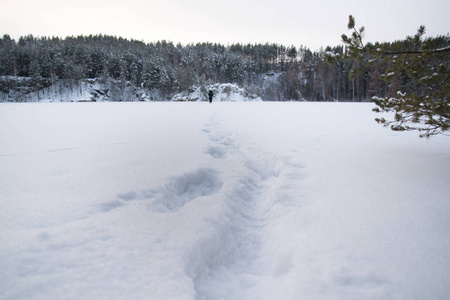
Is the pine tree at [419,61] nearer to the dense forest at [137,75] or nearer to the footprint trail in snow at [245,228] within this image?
the footprint trail in snow at [245,228]

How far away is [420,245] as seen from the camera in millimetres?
1667

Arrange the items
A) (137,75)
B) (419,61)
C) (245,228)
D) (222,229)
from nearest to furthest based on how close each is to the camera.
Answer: (222,229) < (245,228) < (419,61) < (137,75)

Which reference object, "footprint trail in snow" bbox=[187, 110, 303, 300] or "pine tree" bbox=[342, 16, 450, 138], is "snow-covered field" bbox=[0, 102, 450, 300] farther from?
"pine tree" bbox=[342, 16, 450, 138]

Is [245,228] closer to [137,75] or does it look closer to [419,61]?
[419,61]

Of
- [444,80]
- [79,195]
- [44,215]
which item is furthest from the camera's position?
[444,80]

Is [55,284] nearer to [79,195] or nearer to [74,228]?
[74,228]

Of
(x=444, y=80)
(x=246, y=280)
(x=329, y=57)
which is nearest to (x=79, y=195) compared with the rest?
(x=246, y=280)

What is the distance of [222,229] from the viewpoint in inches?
83.0

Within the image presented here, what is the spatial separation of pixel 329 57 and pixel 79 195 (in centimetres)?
439

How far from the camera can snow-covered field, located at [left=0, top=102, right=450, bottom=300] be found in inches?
55.5

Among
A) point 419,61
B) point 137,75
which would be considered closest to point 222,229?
point 419,61

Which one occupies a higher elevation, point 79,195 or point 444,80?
point 444,80

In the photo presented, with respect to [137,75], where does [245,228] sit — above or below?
below

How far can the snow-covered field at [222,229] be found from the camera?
4.62 feet
